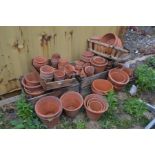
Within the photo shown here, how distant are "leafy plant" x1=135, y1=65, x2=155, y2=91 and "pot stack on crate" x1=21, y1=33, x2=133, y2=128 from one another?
5.0 inches

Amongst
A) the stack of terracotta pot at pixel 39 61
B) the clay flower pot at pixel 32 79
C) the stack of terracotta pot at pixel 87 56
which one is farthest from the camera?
the stack of terracotta pot at pixel 87 56

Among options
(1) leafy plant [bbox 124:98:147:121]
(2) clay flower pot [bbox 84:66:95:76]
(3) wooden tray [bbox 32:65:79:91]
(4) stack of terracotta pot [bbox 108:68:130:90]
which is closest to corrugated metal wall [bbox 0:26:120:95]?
(3) wooden tray [bbox 32:65:79:91]

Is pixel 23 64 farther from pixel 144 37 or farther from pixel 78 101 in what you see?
pixel 144 37

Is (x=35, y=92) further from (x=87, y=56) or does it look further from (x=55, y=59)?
(x=87, y=56)

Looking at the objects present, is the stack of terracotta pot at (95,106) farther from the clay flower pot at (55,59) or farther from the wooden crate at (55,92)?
the clay flower pot at (55,59)

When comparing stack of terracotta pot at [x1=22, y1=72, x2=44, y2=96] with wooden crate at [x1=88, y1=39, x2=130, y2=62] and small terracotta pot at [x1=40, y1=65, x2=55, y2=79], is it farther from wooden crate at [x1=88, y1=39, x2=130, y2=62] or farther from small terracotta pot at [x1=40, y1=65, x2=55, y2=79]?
wooden crate at [x1=88, y1=39, x2=130, y2=62]

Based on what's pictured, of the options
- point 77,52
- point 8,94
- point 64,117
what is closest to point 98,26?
point 77,52

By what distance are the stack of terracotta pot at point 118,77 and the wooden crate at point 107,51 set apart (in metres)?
0.17

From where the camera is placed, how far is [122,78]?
10.00ft

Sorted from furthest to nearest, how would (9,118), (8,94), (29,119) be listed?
(8,94) < (9,118) < (29,119)

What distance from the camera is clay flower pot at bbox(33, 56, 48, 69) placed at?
9.21 feet

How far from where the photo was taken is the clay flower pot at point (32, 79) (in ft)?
8.87

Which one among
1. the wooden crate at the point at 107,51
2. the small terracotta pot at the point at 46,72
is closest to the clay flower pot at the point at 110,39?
the wooden crate at the point at 107,51

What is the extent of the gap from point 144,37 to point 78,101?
242 cm
